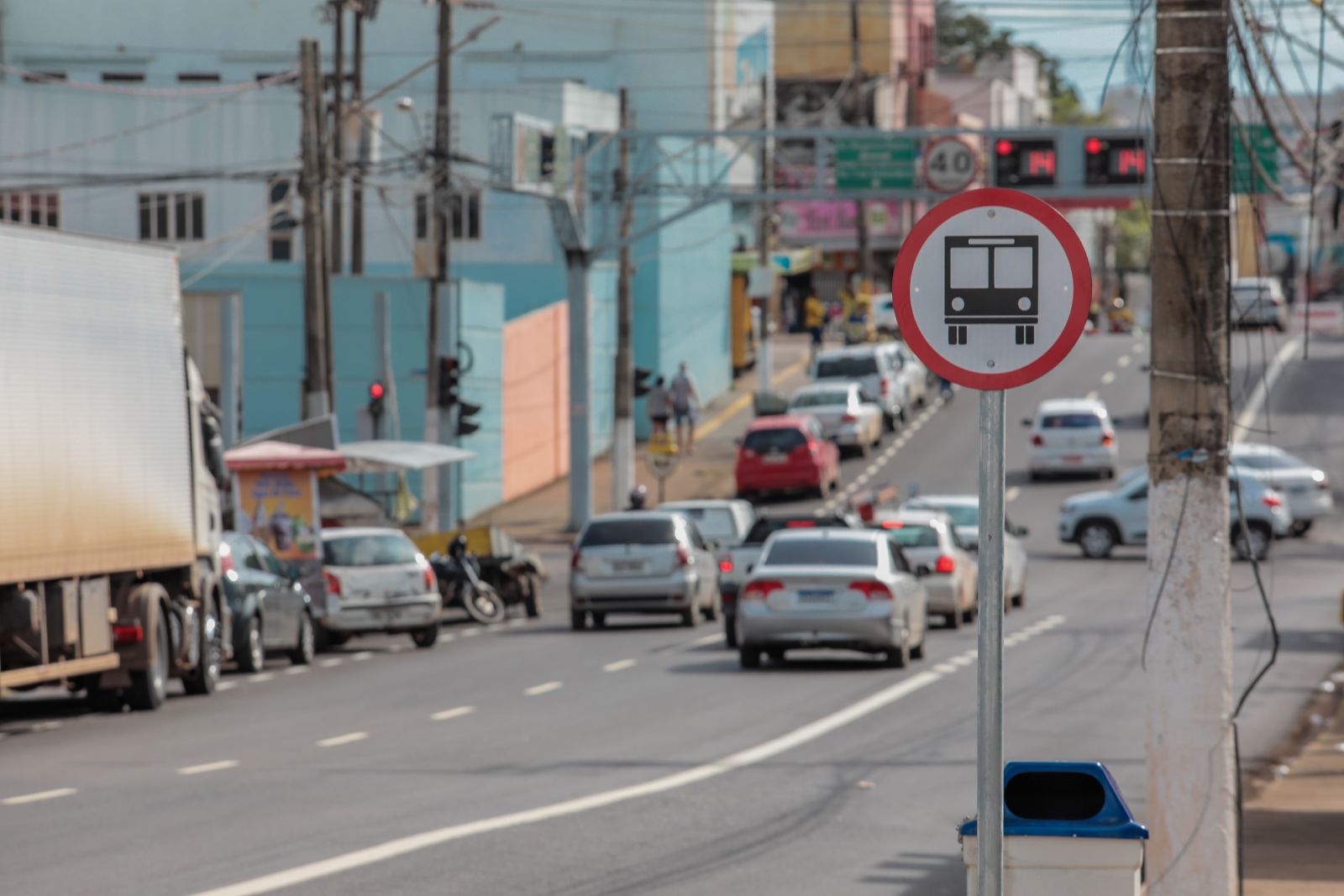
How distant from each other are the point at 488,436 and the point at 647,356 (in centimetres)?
1060

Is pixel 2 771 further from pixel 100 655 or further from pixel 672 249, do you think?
pixel 672 249

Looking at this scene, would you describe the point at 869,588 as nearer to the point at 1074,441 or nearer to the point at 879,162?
the point at 879,162

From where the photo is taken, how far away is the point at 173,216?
57344 mm

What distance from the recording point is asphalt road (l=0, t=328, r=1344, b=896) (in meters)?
11.5

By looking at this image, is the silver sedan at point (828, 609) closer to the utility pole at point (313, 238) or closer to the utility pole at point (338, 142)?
the utility pole at point (313, 238)

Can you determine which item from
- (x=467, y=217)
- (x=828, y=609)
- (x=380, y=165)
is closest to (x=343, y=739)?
(x=828, y=609)

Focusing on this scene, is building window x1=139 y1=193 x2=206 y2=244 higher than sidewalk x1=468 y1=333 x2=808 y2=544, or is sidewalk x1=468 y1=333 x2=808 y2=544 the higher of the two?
building window x1=139 y1=193 x2=206 y2=244

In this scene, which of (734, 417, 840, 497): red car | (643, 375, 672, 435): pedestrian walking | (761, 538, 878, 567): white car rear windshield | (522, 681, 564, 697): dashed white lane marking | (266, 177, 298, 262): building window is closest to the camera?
(522, 681, 564, 697): dashed white lane marking

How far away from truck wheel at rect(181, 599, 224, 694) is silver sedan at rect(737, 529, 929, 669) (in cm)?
526

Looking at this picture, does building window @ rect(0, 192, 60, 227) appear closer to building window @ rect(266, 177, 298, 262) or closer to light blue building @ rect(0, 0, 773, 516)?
light blue building @ rect(0, 0, 773, 516)

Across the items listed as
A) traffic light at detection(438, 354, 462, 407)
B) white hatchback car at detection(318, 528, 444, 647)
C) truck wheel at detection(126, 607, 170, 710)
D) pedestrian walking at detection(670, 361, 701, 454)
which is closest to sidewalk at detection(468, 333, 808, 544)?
pedestrian walking at detection(670, 361, 701, 454)

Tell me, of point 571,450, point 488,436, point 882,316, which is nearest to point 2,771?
point 571,450

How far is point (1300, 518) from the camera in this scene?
42.8 m

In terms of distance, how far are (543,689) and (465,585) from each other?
10.6m
